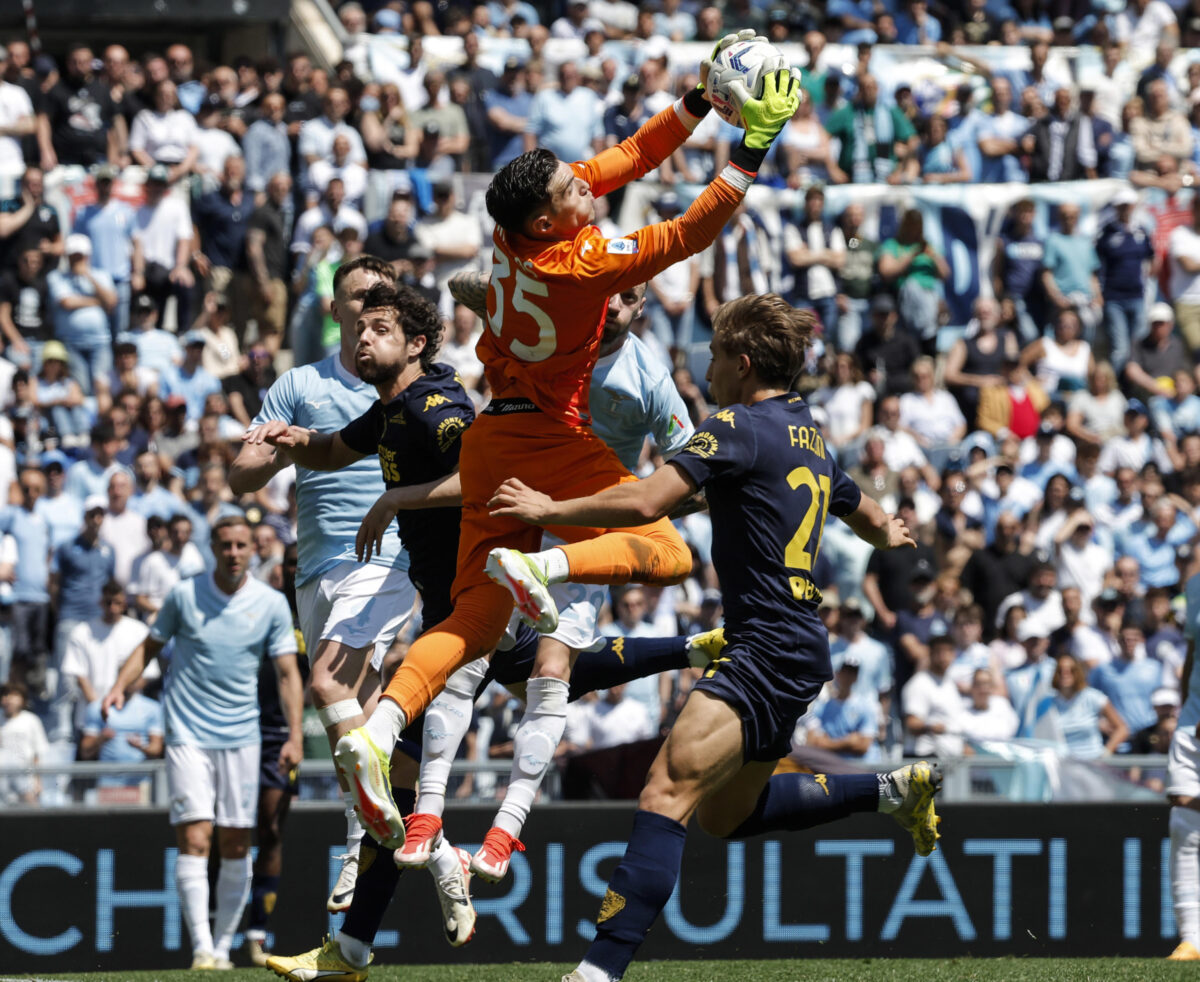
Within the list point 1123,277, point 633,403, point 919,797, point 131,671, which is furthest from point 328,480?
point 1123,277

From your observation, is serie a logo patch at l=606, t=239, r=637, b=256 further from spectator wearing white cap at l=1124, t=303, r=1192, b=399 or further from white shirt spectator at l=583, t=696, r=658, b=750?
spectator wearing white cap at l=1124, t=303, r=1192, b=399

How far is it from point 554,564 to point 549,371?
82cm

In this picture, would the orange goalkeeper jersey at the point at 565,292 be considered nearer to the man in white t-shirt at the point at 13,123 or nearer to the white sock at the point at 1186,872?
the white sock at the point at 1186,872

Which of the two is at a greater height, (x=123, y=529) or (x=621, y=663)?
(x=621, y=663)

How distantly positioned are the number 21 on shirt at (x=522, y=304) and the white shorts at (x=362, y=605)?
137 cm

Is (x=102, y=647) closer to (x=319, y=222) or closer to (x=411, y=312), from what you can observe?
(x=319, y=222)

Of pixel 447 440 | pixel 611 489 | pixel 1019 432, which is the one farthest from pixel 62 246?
pixel 611 489

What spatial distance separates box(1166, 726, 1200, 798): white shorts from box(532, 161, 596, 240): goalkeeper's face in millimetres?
4619

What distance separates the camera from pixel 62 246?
616 inches

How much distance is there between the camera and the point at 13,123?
16.4m

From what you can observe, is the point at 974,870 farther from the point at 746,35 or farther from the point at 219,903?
the point at 746,35

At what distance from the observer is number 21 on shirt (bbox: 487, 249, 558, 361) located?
21.0 feet

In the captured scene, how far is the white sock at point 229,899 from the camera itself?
10273mm

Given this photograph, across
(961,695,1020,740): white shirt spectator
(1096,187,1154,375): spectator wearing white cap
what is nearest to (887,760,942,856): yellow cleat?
(961,695,1020,740): white shirt spectator
